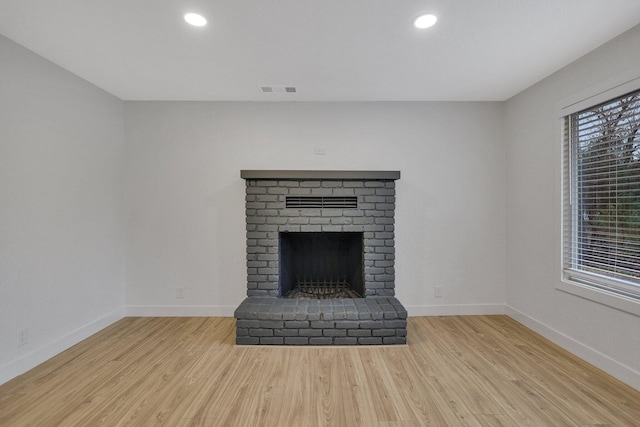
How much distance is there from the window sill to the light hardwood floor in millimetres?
508

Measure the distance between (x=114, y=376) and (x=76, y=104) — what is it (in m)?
2.36

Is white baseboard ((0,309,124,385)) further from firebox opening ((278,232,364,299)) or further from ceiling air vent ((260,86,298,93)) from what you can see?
ceiling air vent ((260,86,298,93))

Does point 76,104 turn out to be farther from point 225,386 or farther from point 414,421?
point 414,421

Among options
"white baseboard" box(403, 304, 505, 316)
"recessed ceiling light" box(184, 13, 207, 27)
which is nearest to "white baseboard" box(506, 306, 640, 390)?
"white baseboard" box(403, 304, 505, 316)

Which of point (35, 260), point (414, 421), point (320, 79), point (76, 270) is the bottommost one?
point (414, 421)

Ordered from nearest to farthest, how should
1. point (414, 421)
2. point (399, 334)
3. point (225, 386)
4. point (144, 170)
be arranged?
point (414, 421)
point (225, 386)
point (399, 334)
point (144, 170)

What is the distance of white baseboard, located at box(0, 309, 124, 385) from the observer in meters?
1.97

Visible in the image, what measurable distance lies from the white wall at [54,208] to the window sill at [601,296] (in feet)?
14.1

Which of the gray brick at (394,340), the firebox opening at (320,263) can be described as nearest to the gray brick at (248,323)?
the firebox opening at (320,263)

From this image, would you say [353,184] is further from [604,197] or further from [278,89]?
[604,197]

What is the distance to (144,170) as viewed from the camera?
10.3 feet

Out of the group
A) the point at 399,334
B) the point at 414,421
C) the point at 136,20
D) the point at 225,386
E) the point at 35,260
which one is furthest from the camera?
the point at 399,334

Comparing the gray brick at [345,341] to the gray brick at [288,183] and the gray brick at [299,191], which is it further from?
the gray brick at [288,183]

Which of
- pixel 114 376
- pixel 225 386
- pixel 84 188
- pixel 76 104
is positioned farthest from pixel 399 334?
pixel 76 104
